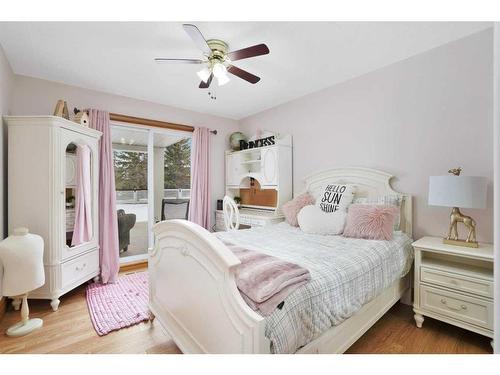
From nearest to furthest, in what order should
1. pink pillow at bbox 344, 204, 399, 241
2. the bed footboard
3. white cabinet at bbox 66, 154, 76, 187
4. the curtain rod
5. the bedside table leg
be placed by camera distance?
1. the bed footboard
2. the bedside table leg
3. pink pillow at bbox 344, 204, 399, 241
4. white cabinet at bbox 66, 154, 76, 187
5. the curtain rod

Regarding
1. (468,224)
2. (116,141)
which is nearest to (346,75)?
(468,224)

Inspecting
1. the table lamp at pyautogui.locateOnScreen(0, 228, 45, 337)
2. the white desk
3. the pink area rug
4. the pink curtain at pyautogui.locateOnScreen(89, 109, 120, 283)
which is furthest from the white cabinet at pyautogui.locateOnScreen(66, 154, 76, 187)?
the white desk

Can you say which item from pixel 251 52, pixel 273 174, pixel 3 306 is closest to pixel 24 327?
pixel 3 306

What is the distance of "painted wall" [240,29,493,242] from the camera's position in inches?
78.3

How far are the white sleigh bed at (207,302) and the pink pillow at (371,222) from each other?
0.43 m

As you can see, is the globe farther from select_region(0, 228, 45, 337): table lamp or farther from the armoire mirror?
select_region(0, 228, 45, 337): table lamp

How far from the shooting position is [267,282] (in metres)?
1.18

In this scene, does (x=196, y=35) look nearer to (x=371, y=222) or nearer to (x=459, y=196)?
(x=371, y=222)

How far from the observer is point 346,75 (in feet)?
8.91

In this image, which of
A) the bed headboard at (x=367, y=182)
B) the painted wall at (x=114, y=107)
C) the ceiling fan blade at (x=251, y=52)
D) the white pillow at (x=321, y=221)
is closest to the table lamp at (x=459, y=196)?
the bed headboard at (x=367, y=182)

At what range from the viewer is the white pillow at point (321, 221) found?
92.4 inches

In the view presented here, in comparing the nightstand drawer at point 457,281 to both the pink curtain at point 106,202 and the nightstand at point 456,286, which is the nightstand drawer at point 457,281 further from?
the pink curtain at point 106,202

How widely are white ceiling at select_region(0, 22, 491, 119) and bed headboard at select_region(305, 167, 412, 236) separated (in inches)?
42.9

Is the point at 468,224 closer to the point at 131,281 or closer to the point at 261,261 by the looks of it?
the point at 261,261
